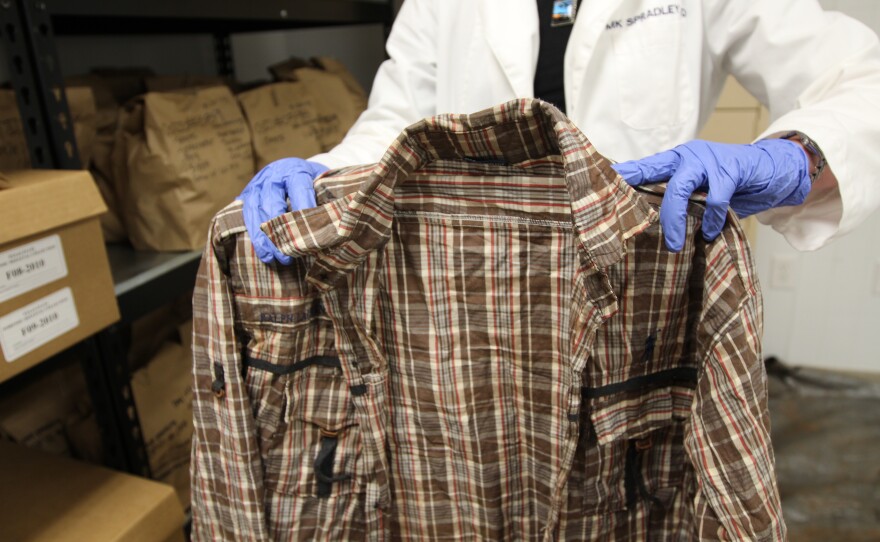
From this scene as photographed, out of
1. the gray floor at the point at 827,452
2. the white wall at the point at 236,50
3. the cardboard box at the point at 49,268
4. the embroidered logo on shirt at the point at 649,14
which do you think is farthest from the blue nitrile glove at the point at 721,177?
the white wall at the point at 236,50

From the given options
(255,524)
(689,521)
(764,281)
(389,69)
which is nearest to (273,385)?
(255,524)

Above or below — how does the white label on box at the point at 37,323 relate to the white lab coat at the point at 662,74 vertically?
below

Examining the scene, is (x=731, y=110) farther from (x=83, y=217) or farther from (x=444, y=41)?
(x=83, y=217)

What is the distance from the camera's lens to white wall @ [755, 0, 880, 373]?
176 cm

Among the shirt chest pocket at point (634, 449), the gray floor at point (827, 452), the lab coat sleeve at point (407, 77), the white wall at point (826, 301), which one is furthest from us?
the white wall at point (826, 301)

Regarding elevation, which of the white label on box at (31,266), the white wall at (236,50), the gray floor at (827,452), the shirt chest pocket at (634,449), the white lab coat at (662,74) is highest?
the white wall at (236,50)

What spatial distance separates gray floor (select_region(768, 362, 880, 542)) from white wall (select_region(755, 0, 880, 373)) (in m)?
0.07

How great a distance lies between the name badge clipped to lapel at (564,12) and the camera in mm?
879

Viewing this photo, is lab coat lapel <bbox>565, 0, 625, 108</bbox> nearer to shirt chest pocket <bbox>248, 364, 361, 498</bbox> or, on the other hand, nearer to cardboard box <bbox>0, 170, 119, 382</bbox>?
shirt chest pocket <bbox>248, 364, 361, 498</bbox>

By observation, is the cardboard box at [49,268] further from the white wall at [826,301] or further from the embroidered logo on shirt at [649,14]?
the white wall at [826,301]

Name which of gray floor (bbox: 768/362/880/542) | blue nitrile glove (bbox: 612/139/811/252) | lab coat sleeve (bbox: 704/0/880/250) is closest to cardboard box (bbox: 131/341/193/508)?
blue nitrile glove (bbox: 612/139/811/252)

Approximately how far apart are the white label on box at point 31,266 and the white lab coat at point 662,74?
35cm

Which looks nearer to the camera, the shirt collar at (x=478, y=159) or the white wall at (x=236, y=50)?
the shirt collar at (x=478, y=159)

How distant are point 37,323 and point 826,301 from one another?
2055 millimetres
